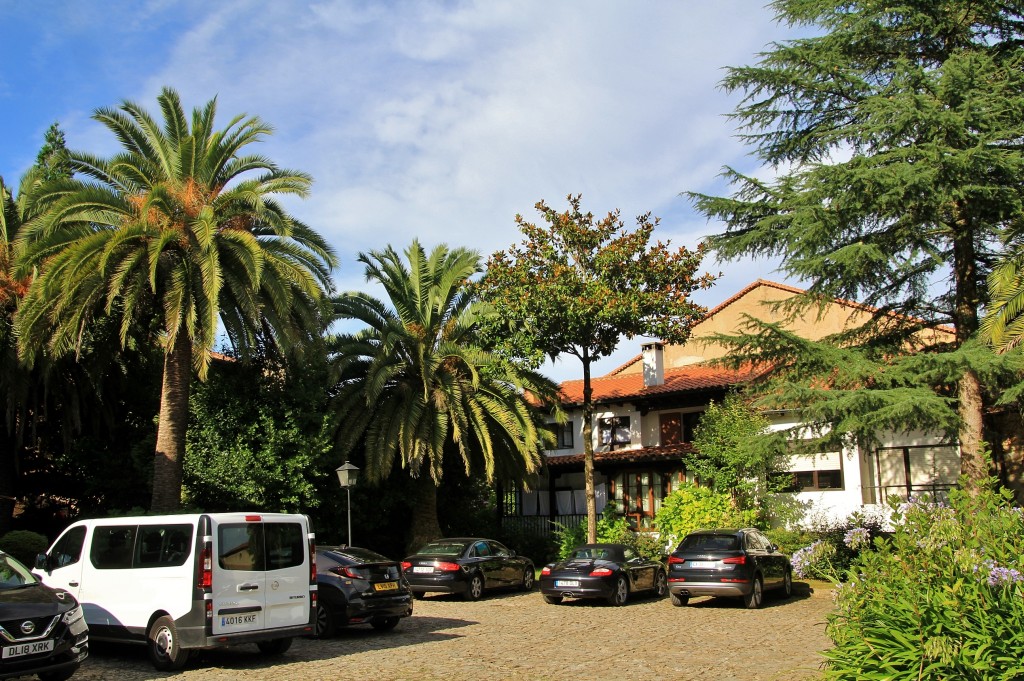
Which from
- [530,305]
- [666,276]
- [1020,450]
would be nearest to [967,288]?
[1020,450]

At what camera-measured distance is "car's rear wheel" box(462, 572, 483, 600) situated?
1962 cm

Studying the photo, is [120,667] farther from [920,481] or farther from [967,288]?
[920,481]

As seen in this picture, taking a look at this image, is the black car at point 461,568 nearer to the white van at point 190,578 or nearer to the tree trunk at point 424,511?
the tree trunk at point 424,511

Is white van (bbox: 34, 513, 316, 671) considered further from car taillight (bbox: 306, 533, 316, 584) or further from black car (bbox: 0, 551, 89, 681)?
black car (bbox: 0, 551, 89, 681)

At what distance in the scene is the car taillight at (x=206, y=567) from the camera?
10.4m

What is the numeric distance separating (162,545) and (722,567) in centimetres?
1128

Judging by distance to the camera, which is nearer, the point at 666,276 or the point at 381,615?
the point at 381,615

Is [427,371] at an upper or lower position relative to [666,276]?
lower

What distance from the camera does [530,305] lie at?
23734 mm

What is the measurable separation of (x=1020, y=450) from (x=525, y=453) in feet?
41.6

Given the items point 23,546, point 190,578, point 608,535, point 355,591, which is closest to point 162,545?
point 190,578

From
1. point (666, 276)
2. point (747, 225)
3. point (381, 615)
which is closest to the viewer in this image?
point (381, 615)

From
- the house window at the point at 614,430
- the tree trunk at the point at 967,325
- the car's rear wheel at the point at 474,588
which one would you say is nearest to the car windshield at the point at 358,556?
the car's rear wheel at the point at 474,588

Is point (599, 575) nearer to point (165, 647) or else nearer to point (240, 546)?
point (240, 546)
